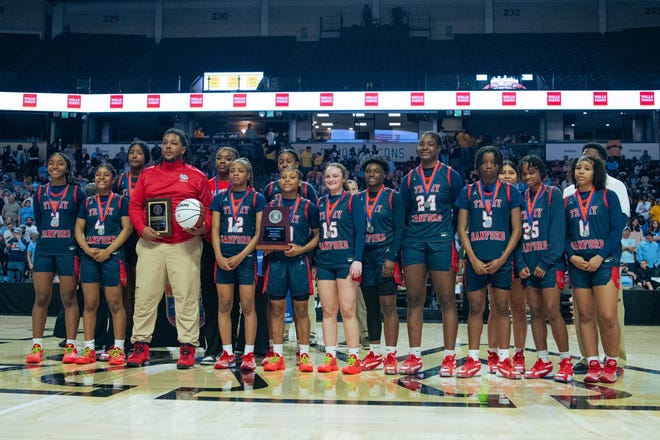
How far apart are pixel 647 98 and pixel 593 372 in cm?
1945

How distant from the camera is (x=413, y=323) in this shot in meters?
5.22

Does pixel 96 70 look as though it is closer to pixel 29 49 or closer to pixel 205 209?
pixel 29 49

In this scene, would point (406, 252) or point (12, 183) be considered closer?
point (406, 252)

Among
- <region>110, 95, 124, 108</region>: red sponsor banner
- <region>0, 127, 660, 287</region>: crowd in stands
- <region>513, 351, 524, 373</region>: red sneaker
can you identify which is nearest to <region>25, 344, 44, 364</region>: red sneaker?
<region>513, 351, 524, 373</region>: red sneaker

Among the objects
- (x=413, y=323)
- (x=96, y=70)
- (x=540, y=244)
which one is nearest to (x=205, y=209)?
(x=413, y=323)

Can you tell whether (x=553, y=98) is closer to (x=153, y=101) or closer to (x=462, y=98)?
(x=462, y=98)

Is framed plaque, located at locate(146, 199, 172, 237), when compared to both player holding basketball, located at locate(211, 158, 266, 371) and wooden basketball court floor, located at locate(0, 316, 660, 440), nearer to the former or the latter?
player holding basketball, located at locate(211, 158, 266, 371)

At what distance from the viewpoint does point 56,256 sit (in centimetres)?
568

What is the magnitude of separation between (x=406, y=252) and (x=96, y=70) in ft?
80.8

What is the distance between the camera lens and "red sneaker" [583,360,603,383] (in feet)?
15.8

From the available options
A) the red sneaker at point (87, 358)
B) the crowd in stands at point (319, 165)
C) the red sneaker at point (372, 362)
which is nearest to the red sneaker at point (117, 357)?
the red sneaker at point (87, 358)

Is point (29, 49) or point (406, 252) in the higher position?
point (29, 49)

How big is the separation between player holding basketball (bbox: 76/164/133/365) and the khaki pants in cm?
27

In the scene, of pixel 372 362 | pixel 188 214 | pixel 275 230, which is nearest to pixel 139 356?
pixel 188 214
